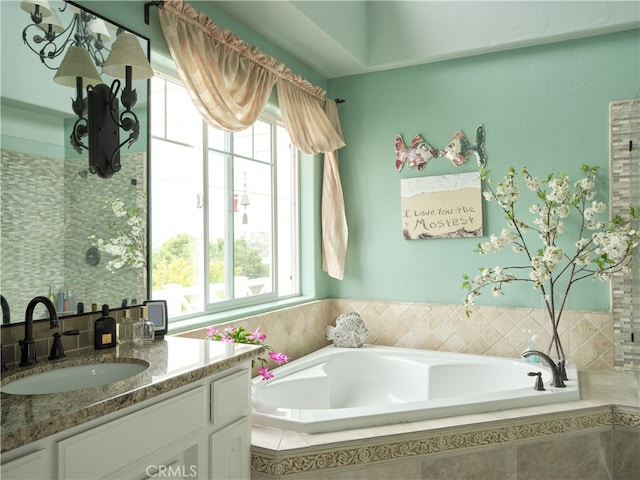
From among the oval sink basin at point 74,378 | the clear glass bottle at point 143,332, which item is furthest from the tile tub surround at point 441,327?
the oval sink basin at point 74,378

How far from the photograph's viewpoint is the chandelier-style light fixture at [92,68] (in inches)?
67.8

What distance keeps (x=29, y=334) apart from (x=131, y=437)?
51 centimetres

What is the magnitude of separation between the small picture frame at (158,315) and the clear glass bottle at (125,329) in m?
0.08

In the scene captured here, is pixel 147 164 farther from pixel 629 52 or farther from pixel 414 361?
pixel 629 52

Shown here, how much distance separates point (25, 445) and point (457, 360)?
8.56 ft

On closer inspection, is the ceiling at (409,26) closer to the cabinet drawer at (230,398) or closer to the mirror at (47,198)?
the mirror at (47,198)

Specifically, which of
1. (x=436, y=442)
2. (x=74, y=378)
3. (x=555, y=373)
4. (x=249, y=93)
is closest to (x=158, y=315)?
(x=74, y=378)

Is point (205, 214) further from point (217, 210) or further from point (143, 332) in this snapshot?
point (143, 332)

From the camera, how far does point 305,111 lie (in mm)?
3391

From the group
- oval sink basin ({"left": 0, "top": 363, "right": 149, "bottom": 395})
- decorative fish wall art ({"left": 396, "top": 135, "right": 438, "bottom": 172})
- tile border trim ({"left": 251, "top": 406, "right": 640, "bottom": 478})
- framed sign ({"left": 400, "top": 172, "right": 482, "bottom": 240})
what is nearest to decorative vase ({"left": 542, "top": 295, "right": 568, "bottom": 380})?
tile border trim ({"left": 251, "top": 406, "right": 640, "bottom": 478})

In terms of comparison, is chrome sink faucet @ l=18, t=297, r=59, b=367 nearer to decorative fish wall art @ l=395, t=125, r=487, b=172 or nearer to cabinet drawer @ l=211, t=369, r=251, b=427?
cabinet drawer @ l=211, t=369, r=251, b=427

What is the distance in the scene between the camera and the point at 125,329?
6.37 feet

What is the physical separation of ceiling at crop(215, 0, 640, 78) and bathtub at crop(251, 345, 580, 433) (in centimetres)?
199

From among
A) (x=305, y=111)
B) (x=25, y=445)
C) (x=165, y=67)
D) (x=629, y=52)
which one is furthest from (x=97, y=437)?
(x=629, y=52)
